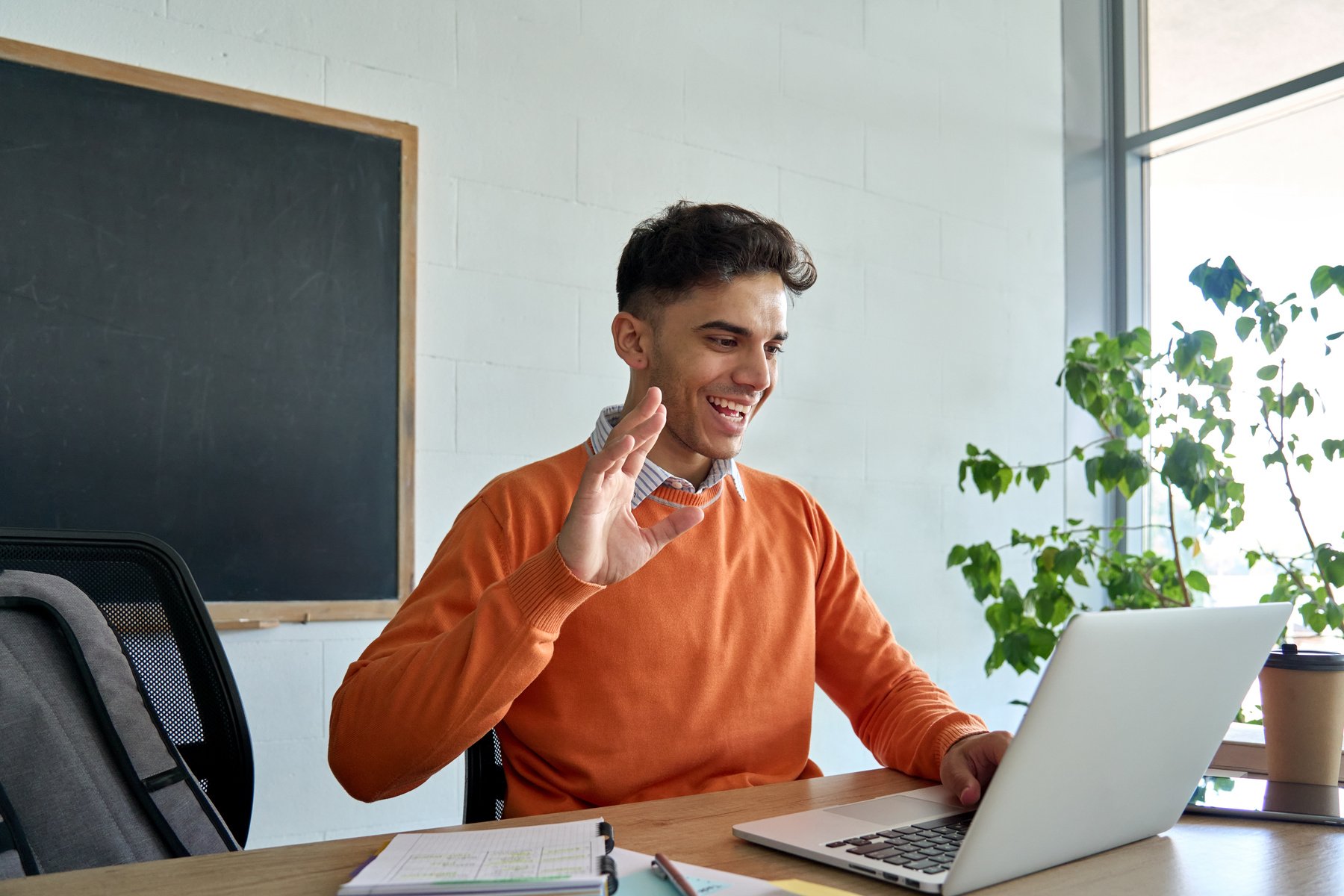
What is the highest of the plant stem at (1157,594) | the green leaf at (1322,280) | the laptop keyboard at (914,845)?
the green leaf at (1322,280)

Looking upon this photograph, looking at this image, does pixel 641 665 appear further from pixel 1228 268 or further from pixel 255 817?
pixel 1228 268

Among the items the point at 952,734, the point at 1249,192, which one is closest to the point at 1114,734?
the point at 952,734

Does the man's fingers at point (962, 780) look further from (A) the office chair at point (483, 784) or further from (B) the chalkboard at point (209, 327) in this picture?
(B) the chalkboard at point (209, 327)

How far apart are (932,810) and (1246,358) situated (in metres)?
2.47

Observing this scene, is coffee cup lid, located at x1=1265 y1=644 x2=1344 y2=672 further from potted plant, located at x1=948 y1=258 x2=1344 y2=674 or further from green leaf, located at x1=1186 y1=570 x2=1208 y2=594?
green leaf, located at x1=1186 y1=570 x2=1208 y2=594

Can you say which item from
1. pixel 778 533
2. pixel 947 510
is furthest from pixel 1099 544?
pixel 778 533

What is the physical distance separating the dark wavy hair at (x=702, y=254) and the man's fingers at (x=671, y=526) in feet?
1.60

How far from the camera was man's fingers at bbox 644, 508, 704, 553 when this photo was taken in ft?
4.09

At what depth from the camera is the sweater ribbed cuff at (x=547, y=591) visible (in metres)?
1.12

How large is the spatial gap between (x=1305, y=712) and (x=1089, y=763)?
522 mm

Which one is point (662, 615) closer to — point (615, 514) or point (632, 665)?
point (632, 665)

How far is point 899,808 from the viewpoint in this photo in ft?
3.73

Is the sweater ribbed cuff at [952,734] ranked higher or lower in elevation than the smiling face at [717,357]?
lower

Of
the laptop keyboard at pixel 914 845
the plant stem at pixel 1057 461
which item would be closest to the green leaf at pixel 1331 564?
the plant stem at pixel 1057 461
